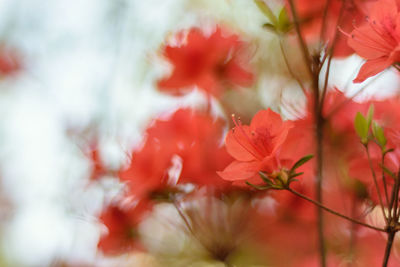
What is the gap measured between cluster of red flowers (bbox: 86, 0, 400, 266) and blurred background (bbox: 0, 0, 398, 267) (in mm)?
43

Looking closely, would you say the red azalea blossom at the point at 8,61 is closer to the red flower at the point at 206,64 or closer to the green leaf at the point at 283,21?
the red flower at the point at 206,64

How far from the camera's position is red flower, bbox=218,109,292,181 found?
427 mm

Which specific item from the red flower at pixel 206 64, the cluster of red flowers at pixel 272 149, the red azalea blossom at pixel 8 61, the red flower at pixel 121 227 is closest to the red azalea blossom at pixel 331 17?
the cluster of red flowers at pixel 272 149

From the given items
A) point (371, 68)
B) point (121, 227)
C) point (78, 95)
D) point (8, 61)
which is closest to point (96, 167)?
point (121, 227)

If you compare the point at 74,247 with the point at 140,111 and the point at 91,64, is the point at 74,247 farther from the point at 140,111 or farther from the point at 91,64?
the point at 91,64

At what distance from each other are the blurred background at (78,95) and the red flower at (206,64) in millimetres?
33

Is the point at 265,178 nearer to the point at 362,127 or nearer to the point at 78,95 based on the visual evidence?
the point at 362,127

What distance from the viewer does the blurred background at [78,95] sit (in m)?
0.79

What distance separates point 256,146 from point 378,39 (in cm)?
14

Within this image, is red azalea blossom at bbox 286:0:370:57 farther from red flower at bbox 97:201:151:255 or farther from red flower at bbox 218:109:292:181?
red flower at bbox 97:201:151:255

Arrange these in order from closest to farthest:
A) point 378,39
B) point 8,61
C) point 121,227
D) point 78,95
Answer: point 378,39 < point 121,227 < point 78,95 < point 8,61

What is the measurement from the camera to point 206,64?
27.6 inches

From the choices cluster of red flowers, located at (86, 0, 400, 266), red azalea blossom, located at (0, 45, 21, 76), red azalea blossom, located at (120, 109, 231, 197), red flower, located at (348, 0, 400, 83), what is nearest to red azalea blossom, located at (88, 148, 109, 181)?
cluster of red flowers, located at (86, 0, 400, 266)

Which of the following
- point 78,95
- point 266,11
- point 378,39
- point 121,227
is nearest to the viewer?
point 378,39
